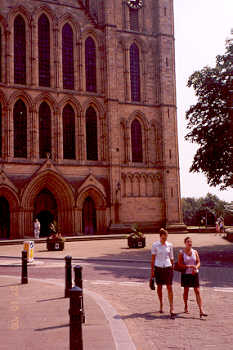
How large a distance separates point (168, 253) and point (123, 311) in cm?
139

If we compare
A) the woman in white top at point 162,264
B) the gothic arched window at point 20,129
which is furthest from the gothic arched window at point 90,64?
the woman in white top at point 162,264

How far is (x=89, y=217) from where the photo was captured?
129 ft

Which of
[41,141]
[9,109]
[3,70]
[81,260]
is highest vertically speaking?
[3,70]

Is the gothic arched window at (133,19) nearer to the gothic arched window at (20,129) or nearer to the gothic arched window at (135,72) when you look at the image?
the gothic arched window at (135,72)

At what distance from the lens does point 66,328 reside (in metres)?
6.96

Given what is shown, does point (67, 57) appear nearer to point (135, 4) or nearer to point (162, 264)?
point (135, 4)

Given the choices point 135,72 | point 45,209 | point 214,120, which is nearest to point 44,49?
point 135,72

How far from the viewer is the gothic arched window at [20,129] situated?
120 feet

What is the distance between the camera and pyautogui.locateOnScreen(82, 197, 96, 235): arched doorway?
129 ft

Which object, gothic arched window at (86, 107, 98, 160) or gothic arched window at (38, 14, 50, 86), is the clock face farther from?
gothic arched window at (86, 107, 98, 160)

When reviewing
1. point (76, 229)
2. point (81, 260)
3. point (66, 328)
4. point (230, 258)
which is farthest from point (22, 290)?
point (76, 229)

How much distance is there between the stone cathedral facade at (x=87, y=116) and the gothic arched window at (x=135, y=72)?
107mm

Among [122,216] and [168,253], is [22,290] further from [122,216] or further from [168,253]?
[122,216]

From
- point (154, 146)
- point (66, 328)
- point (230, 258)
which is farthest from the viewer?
point (154, 146)
